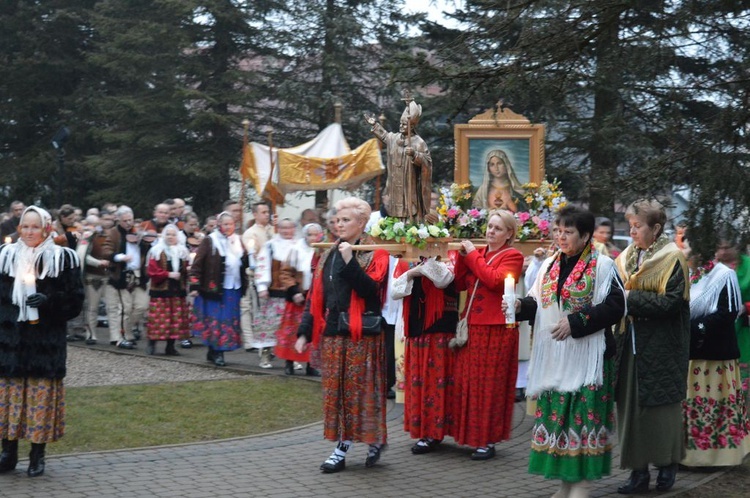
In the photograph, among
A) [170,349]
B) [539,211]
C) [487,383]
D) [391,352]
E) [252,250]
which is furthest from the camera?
[170,349]

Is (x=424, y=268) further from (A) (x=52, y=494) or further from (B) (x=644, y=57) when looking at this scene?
(A) (x=52, y=494)

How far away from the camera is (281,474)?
7781mm

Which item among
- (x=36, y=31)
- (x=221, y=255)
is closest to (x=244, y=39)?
(x=36, y=31)

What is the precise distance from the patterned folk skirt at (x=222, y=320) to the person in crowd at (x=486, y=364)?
17.6ft

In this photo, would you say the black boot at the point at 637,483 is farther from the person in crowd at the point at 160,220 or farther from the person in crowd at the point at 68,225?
the person in crowd at the point at 160,220

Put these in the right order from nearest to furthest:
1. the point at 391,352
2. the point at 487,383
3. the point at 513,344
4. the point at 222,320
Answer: the point at 487,383
the point at 513,344
the point at 391,352
the point at 222,320

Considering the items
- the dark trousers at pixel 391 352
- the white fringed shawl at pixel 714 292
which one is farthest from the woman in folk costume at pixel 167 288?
the white fringed shawl at pixel 714 292

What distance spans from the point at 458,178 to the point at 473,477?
19.9ft

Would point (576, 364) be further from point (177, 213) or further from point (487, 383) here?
point (177, 213)

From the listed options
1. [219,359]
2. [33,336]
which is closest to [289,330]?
[219,359]

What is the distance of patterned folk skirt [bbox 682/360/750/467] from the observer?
8.01 metres

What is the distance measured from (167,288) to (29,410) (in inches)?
257

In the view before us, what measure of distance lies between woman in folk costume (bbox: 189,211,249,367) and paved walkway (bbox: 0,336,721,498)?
4130 mm

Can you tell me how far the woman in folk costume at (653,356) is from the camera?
23.5 ft
